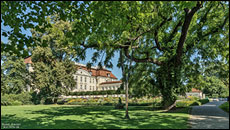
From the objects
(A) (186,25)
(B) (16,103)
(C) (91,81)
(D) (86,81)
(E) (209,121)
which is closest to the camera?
(E) (209,121)

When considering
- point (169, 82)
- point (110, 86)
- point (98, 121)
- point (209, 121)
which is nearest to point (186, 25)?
point (169, 82)

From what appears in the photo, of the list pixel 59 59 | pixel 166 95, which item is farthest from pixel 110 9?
pixel 59 59

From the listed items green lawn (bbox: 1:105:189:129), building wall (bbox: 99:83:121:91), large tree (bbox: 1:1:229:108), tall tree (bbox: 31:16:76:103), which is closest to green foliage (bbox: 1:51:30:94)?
tall tree (bbox: 31:16:76:103)

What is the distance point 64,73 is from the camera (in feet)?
122

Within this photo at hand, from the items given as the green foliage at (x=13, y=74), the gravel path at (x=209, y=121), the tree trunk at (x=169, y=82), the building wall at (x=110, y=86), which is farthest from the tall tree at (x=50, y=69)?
the gravel path at (x=209, y=121)

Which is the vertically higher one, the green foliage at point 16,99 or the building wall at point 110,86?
the building wall at point 110,86

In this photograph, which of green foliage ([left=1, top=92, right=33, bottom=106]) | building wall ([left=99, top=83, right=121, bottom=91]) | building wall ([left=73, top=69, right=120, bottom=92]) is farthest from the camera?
building wall ([left=99, top=83, right=121, bottom=91])

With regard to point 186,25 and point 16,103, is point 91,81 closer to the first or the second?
point 16,103

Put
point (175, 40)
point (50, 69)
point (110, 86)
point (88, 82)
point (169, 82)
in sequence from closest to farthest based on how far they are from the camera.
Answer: point (169, 82)
point (175, 40)
point (50, 69)
point (88, 82)
point (110, 86)

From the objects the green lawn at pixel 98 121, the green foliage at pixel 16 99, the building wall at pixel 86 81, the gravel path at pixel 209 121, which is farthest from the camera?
the building wall at pixel 86 81

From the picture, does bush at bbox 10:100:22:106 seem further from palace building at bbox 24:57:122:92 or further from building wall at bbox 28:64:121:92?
palace building at bbox 24:57:122:92

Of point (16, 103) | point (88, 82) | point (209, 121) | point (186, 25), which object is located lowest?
point (16, 103)

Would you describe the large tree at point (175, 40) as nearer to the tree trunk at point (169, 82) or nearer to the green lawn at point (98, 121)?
the tree trunk at point (169, 82)

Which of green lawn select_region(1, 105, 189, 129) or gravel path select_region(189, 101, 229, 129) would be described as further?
green lawn select_region(1, 105, 189, 129)
